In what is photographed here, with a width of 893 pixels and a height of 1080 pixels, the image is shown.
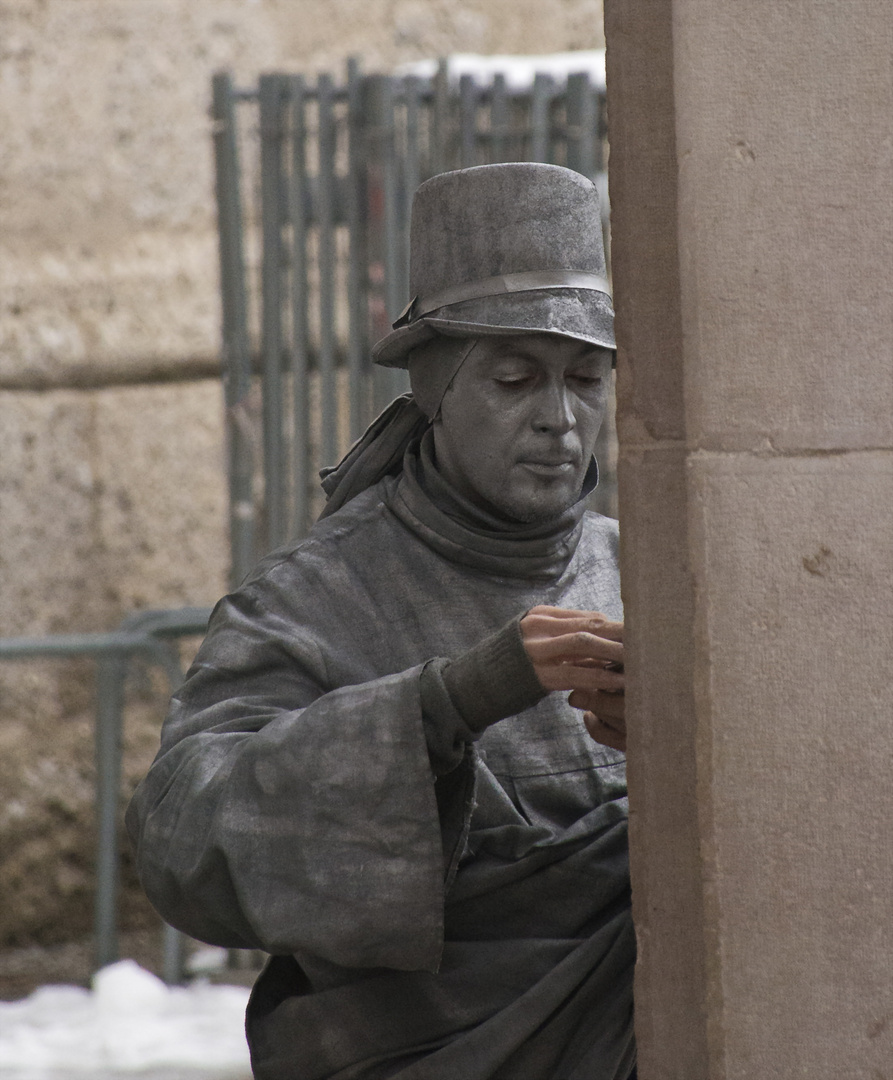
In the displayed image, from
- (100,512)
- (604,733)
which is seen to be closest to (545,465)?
(604,733)

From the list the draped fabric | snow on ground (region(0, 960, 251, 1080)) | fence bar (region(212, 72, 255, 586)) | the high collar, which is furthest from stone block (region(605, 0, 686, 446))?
fence bar (region(212, 72, 255, 586))

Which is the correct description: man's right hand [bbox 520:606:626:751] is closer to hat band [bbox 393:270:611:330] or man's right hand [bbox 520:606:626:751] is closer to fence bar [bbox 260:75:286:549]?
hat band [bbox 393:270:611:330]

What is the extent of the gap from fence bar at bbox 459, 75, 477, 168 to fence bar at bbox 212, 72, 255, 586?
730 millimetres

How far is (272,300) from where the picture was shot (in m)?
5.05

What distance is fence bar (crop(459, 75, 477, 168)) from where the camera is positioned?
4.92 m

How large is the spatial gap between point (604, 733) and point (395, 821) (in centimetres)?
30

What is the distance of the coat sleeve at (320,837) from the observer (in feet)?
5.84

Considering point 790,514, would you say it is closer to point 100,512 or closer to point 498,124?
point 498,124

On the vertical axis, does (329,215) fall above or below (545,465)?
above

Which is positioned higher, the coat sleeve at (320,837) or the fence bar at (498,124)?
the fence bar at (498,124)

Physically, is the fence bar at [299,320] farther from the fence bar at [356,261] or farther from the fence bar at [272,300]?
the fence bar at [356,261]

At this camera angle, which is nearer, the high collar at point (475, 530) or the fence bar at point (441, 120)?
the high collar at point (475, 530)

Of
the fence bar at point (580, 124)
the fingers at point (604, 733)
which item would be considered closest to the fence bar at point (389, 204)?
the fence bar at point (580, 124)

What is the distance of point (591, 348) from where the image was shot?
83.2 inches
